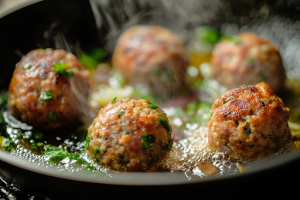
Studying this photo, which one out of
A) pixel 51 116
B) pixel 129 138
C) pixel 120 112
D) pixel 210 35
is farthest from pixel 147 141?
pixel 210 35

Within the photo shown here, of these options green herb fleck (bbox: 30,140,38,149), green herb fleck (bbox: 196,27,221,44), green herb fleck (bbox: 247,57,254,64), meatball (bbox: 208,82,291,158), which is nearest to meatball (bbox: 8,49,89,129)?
green herb fleck (bbox: 30,140,38,149)

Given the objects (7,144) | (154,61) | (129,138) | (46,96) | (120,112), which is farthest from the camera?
(154,61)

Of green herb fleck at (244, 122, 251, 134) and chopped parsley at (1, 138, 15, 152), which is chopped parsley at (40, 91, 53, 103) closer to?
chopped parsley at (1, 138, 15, 152)

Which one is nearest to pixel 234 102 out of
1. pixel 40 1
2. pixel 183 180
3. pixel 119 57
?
pixel 183 180

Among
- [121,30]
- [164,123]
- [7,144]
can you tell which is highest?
[121,30]

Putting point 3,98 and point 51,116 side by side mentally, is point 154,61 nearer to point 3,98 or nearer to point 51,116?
point 51,116
